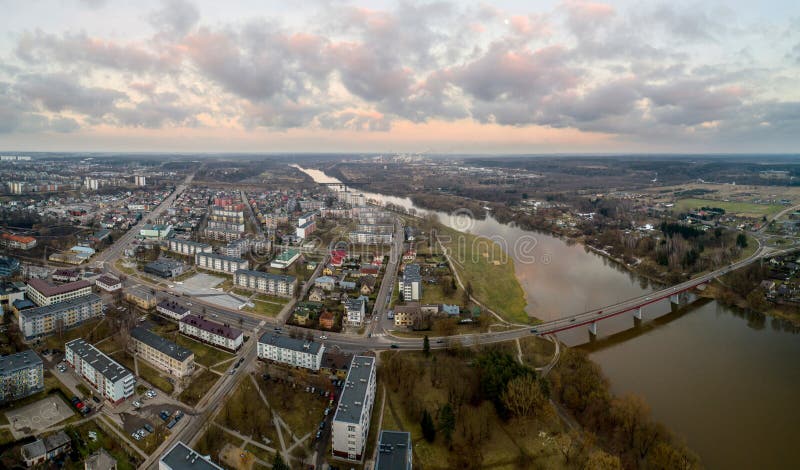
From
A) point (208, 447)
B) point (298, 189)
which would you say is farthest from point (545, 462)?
point (298, 189)

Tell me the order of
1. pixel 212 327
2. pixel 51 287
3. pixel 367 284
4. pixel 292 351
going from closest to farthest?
pixel 292 351, pixel 212 327, pixel 51 287, pixel 367 284

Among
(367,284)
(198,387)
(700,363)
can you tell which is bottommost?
(700,363)

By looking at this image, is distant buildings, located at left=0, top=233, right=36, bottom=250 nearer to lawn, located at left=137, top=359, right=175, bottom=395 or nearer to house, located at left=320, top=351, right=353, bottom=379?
lawn, located at left=137, top=359, right=175, bottom=395

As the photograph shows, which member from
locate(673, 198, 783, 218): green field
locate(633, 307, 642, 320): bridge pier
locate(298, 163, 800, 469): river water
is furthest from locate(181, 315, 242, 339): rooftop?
locate(673, 198, 783, 218): green field

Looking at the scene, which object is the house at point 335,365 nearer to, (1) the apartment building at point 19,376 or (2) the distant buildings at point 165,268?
(1) the apartment building at point 19,376

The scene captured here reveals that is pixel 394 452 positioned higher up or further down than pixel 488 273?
further down

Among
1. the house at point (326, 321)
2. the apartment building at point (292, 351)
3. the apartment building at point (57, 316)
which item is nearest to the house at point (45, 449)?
the apartment building at point (292, 351)

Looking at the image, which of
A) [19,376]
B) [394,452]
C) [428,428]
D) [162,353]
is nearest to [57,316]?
[19,376]

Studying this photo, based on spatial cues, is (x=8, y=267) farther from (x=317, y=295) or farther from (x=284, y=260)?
(x=317, y=295)
